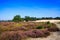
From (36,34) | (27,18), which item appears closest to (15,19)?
(27,18)

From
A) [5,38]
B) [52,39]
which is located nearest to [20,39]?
[5,38]

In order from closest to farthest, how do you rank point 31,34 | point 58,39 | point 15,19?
point 58,39, point 31,34, point 15,19

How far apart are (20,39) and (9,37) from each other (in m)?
1.20

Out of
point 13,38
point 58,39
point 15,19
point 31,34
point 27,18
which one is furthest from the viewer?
point 27,18

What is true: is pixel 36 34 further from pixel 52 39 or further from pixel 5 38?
pixel 5 38

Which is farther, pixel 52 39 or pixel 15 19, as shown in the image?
pixel 15 19

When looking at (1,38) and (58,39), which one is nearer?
(1,38)

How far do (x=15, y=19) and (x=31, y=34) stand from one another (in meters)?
74.4

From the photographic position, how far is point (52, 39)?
16984mm

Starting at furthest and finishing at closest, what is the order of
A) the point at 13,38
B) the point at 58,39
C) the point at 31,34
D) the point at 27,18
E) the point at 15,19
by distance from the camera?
the point at 27,18
the point at 15,19
the point at 31,34
the point at 58,39
the point at 13,38

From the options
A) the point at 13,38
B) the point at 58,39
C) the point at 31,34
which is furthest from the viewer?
the point at 31,34

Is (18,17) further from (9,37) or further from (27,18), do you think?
(9,37)

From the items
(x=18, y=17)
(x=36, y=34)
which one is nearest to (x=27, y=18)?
(x=18, y=17)

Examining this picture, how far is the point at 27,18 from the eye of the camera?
11006 centimetres
